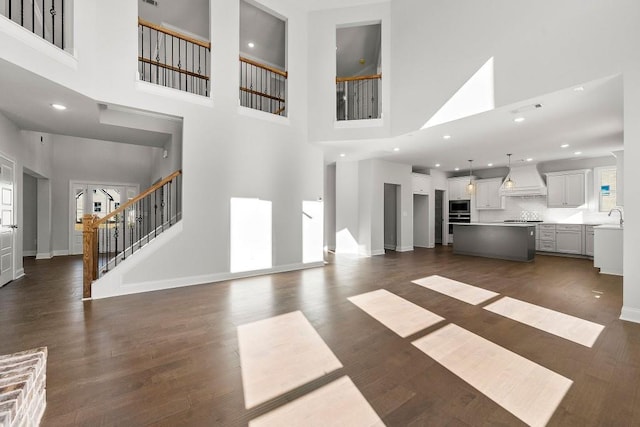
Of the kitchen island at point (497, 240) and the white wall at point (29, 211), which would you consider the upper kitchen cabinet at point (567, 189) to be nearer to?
the kitchen island at point (497, 240)

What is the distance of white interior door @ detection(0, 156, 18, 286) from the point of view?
444 cm

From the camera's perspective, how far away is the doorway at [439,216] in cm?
1099

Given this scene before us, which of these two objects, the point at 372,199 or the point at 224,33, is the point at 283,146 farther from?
the point at 372,199

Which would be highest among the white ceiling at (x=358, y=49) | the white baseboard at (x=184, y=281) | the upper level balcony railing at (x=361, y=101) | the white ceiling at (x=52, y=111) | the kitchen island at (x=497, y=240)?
the white ceiling at (x=358, y=49)

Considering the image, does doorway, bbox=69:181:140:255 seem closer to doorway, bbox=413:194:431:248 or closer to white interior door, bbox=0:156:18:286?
white interior door, bbox=0:156:18:286

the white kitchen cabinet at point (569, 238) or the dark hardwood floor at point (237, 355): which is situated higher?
the white kitchen cabinet at point (569, 238)

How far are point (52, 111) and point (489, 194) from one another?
11.6m

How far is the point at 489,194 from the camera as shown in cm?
986

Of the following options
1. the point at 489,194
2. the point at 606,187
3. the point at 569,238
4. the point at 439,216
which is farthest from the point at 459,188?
the point at 606,187

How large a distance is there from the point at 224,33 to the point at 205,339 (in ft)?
16.7

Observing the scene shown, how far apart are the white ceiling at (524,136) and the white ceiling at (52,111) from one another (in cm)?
393

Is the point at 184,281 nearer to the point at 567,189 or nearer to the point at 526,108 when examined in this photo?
the point at 526,108

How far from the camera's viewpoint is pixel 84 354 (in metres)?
2.36

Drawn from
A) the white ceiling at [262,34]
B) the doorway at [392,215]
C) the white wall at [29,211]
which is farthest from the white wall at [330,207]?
the white wall at [29,211]
